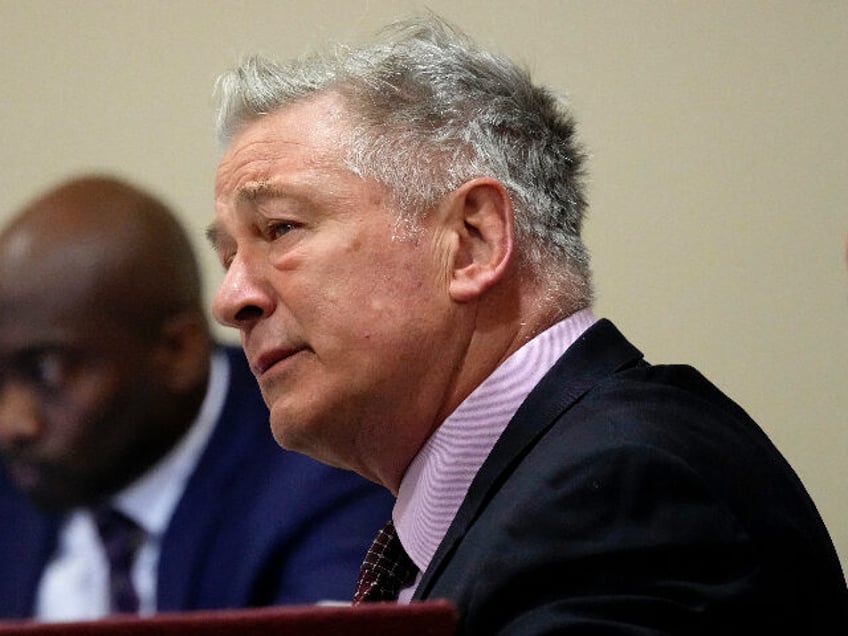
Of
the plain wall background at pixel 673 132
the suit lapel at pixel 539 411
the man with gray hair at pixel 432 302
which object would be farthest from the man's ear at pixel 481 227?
the plain wall background at pixel 673 132

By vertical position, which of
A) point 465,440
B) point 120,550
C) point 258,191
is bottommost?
point 120,550

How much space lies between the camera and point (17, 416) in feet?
5.11

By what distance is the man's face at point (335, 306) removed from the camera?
4.25 ft

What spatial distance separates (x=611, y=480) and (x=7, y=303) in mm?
834

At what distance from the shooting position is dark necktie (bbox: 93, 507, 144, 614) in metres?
1.49

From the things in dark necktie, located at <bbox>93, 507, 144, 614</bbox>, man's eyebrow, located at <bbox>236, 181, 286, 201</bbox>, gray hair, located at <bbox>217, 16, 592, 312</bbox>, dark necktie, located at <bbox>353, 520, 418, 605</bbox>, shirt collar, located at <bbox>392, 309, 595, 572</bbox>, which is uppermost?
gray hair, located at <bbox>217, 16, 592, 312</bbox>

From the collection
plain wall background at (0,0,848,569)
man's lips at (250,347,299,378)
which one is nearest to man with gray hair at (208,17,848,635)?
man's lips at (250,347,299,378)

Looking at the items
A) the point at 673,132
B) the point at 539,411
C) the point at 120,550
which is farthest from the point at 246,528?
the point at 673,132

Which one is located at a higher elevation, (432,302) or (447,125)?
(447,125)

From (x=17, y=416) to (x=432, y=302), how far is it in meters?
0.50

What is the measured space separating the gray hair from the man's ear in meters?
0.01

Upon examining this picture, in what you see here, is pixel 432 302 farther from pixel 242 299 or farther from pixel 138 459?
pixel 138 459

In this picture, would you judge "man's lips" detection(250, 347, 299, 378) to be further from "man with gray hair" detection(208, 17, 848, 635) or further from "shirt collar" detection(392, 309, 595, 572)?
"shirt collar" detection(392, 309, 595, 572)

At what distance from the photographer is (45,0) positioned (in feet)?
6.89
